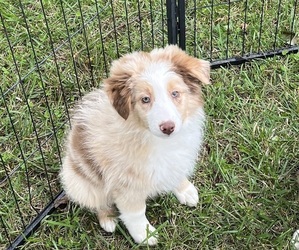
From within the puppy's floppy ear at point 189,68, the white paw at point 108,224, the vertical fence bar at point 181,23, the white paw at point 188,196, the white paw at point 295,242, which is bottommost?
the white paw at point 295,242

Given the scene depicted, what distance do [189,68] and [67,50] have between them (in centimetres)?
174

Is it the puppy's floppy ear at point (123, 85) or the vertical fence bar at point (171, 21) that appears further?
the vertical fence bar at point (171, 21)

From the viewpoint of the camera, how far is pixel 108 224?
10.3 ft

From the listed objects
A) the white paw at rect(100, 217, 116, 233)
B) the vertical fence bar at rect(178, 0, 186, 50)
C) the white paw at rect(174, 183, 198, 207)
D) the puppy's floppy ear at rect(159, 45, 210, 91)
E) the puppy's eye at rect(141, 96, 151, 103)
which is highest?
the puppy's floppy ear at rect(159, 45, 210, 91)

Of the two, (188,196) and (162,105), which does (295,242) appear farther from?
(162,105)

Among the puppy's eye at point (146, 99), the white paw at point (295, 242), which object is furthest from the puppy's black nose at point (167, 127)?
the white paw at point (295, 242)

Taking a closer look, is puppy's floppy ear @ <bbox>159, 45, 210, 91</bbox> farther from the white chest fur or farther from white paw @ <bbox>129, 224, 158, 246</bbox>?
white paw @ <bbox>129, 224, 158, 246</bbox>

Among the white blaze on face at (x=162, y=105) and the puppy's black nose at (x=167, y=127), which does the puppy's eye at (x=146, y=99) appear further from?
the puppy's black nose at (x=167, y=127)

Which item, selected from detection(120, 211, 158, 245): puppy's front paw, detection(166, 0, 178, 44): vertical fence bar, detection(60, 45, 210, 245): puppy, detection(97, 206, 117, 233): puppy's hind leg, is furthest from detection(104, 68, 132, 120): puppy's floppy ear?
detection(166, 0, 178, 44): vertical fence bar

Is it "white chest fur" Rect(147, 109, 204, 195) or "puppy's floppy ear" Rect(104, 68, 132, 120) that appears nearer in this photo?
"puppy's floppy ear" Rect(104, 68, 132, 120)

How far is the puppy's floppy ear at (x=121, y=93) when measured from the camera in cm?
254

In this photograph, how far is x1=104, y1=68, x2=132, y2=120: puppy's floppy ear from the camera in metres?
2.54

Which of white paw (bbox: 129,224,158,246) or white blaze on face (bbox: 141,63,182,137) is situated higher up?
white blaze on face (bbox: 141,63,182,137)

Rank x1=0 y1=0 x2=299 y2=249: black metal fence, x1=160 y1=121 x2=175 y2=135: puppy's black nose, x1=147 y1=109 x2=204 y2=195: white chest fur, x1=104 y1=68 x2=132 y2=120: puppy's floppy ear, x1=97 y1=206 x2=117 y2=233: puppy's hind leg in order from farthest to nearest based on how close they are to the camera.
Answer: x1=0 y1=0 x2=299 y2=249: black metal fence, x1=97 y1=206 x2=117 y2=233: puppy's hind leg, x1=147 y1=109 x2=204 y2=195: white chest fur, x1=104 y1=68 x2=132 y2=120: puppy's floppy ear, x1=160 y1=121 x2=175 y2=135: puppy's black nose
